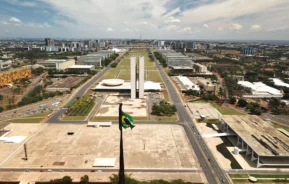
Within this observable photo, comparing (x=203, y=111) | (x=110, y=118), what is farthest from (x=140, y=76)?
(x=203, y=111)

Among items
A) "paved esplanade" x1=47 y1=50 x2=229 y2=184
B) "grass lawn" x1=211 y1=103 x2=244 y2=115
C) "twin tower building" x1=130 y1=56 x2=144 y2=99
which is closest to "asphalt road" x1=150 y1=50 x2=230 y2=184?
"paved esplanade" x1=47 y1=50 x2=229 y2=184

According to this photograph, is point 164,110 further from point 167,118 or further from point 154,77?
point 154,77

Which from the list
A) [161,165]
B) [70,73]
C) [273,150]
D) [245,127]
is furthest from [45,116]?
[70,73]

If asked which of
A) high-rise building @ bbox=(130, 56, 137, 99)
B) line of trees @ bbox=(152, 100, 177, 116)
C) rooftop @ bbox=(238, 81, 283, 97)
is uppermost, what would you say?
high-rise building @ bbox=(130, 56, 137, 99)

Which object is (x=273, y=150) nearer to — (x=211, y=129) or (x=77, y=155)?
(x=211, y=129)

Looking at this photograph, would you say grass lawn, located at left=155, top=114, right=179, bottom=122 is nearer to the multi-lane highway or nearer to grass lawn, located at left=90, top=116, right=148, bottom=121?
grass lawn, located at left=90, top=116, right=148, bottom=121
